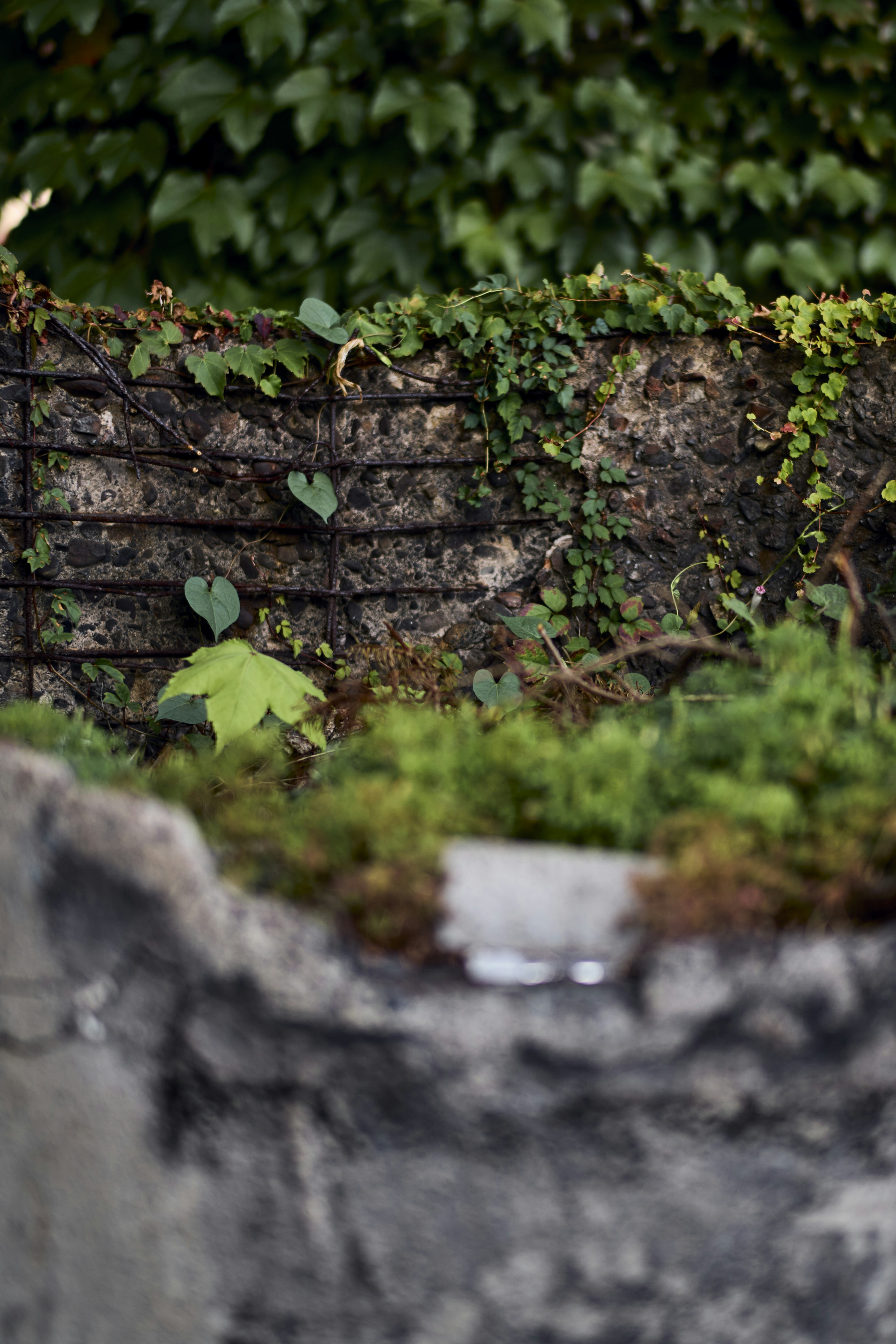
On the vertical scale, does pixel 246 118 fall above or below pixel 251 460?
above

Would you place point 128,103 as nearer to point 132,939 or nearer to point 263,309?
point 263,309

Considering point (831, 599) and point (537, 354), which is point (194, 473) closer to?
point (537, 354)

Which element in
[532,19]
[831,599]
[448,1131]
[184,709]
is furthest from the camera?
[532,19]

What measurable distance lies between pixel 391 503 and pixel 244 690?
1.22 meters

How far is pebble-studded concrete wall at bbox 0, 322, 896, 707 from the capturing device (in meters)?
2.65

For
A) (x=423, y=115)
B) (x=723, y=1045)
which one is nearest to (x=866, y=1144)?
(x=723, y=1045)

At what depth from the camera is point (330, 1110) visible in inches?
→ 32.4

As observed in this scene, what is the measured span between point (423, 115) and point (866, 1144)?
324cm

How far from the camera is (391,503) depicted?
278cm

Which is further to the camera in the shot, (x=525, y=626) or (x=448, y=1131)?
(x=525, y=626)

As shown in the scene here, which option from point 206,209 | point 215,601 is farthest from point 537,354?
point 206,209

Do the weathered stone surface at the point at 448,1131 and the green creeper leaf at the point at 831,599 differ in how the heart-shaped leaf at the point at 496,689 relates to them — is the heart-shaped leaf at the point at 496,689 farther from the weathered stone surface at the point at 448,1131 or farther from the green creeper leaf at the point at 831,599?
the weathered stone surface at the point at 448,1131

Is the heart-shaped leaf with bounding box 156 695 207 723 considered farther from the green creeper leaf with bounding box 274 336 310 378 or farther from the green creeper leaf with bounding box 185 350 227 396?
the green creeper leaf with bounding box 274 336 310 378

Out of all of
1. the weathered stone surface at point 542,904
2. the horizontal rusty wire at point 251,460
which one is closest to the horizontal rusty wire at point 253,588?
the horizontal rusty wire at point 251,460
